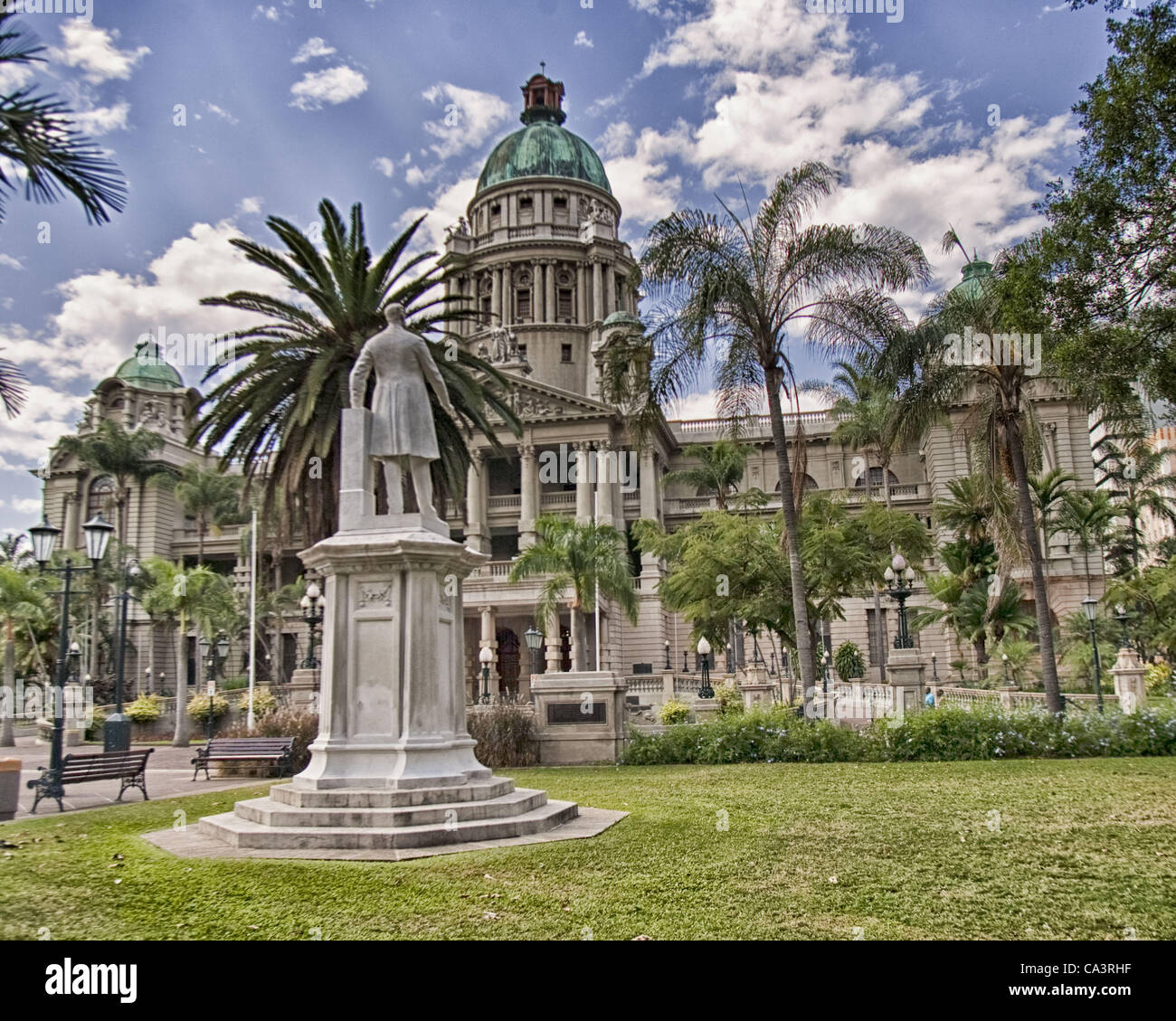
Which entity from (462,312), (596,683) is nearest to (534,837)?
(596,683)

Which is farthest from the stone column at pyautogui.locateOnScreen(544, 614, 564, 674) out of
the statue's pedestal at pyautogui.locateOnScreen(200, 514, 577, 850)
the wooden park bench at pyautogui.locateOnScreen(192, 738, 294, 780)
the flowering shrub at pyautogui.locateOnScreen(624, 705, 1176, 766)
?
the statue's pedestal at pyautogui.locateOnScreen(200, 514, 577, 850)

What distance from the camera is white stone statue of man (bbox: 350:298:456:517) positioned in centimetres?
1054

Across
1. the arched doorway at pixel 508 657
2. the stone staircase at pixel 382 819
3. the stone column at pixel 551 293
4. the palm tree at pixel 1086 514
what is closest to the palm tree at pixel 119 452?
the arched doorway at pixel 508 657

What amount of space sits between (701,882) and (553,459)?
151 ft

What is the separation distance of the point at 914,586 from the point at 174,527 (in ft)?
151

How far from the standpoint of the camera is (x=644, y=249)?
66.9 feet

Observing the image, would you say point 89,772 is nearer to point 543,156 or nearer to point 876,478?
point 876,478

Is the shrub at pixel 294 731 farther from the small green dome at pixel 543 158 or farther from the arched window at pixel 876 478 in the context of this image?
the small green dome at pixel 543 158

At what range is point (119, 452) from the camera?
5278 centimetres

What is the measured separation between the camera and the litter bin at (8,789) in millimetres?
11945

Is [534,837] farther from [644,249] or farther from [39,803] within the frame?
[644,249]

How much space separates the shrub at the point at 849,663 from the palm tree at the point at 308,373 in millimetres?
26900

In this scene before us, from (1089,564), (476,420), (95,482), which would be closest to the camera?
(476,420)

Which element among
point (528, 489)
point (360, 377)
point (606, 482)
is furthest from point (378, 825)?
point (528, 489)
